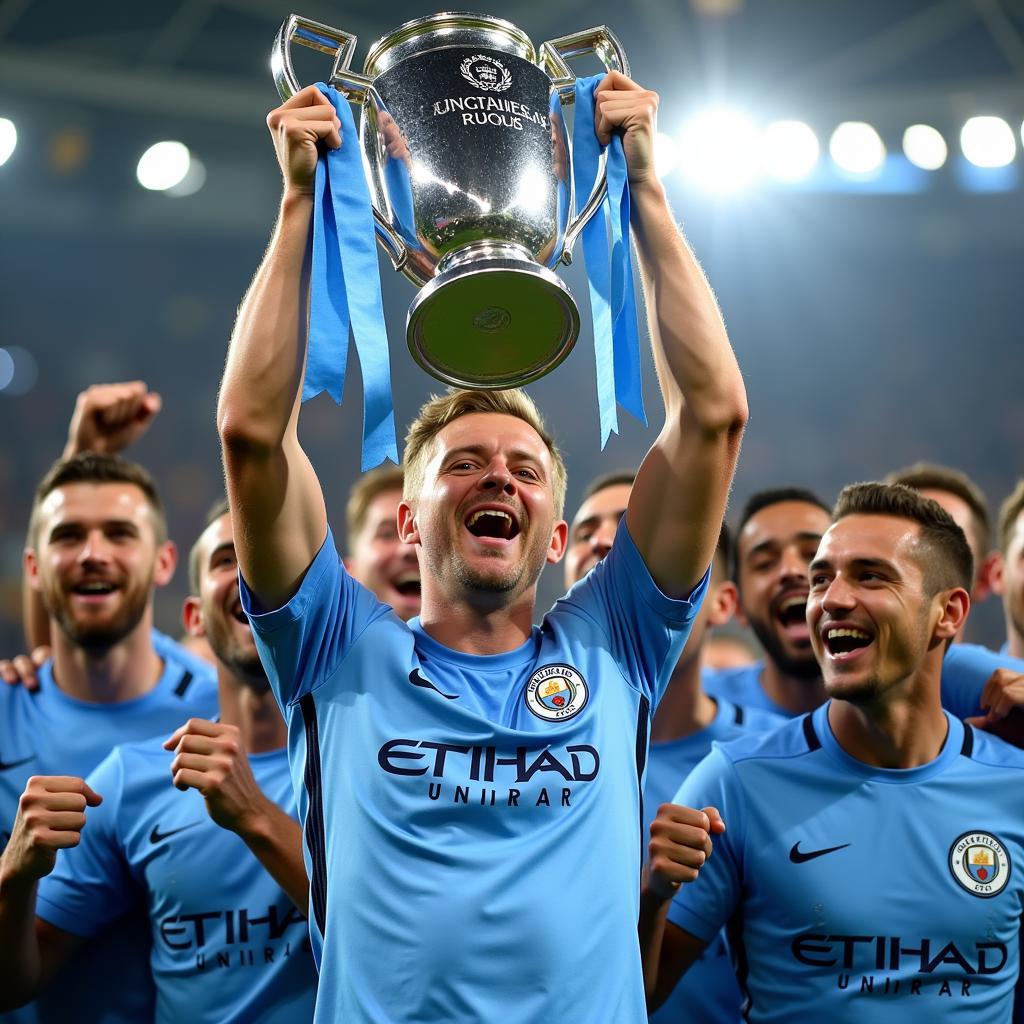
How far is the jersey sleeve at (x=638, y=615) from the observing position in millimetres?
2035

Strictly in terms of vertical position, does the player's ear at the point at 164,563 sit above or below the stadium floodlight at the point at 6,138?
below

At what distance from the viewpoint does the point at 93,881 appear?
257 cm

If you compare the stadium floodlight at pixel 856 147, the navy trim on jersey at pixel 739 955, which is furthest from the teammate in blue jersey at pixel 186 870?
the stadium floodlight at pixel 856 147

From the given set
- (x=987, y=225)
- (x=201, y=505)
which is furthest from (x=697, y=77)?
(x=201, y=505)

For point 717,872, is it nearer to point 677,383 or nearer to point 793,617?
point 677,383

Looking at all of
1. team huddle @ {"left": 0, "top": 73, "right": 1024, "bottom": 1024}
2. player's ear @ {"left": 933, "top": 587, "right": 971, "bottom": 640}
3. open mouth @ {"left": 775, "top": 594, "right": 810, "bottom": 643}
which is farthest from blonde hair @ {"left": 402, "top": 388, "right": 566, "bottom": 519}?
open mouth @ {"left": 775, "top": 594, "right": 810, "bottom": 643}

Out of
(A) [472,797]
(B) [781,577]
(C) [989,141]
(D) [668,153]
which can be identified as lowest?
(A) [472,797]

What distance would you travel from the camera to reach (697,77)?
8359 millimetres

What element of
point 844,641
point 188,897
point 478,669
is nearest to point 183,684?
point 188,897

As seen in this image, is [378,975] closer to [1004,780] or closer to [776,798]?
[776,798]

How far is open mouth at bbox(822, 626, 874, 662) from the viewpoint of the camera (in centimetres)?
248

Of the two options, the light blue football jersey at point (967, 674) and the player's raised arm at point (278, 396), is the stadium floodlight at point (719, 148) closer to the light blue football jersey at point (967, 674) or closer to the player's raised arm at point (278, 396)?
the light blue football jersey at point (967, 674)

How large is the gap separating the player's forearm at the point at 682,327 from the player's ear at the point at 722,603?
1463 mm

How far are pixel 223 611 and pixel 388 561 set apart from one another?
55 cm
